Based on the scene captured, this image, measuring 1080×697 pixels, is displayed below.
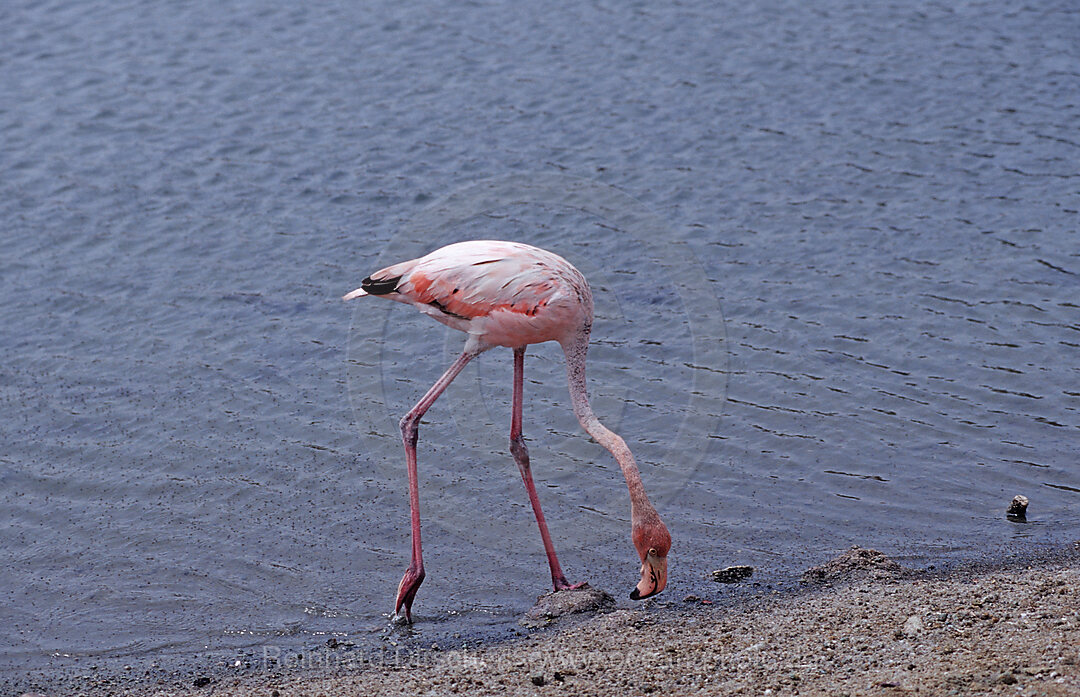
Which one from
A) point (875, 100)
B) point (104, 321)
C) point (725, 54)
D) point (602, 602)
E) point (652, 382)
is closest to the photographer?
point (602, 602)

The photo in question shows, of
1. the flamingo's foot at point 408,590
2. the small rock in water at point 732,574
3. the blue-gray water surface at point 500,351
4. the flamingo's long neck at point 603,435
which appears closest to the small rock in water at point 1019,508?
the blue-gray water surface at point 500,351

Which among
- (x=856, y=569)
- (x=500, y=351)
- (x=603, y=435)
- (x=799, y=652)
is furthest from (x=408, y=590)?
(x=500, y=351)

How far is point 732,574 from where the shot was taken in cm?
773

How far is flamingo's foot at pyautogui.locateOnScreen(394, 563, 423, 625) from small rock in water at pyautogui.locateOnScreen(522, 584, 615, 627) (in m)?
0.69

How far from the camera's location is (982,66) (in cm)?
1627

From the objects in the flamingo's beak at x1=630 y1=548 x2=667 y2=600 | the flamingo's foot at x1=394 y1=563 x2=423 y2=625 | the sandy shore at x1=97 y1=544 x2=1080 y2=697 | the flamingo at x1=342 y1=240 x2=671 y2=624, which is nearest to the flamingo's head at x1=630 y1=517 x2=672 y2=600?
the flamingo's beak at x1=630 y1=548 x2=667 y2=600

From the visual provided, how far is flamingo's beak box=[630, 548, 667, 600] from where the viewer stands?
679 cm

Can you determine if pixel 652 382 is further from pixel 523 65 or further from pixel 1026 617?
pixel 523 65

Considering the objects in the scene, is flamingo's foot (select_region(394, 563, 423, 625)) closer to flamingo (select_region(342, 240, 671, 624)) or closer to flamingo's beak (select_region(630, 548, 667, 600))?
flamingo (select_region(342, 240, 671, 624))

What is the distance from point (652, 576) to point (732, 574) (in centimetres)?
109

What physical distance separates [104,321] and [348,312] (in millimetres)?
2242

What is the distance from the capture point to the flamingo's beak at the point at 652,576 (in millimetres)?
6793

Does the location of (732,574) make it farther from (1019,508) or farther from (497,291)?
(497,291)

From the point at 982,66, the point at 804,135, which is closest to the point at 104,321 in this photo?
the point at 804,135
